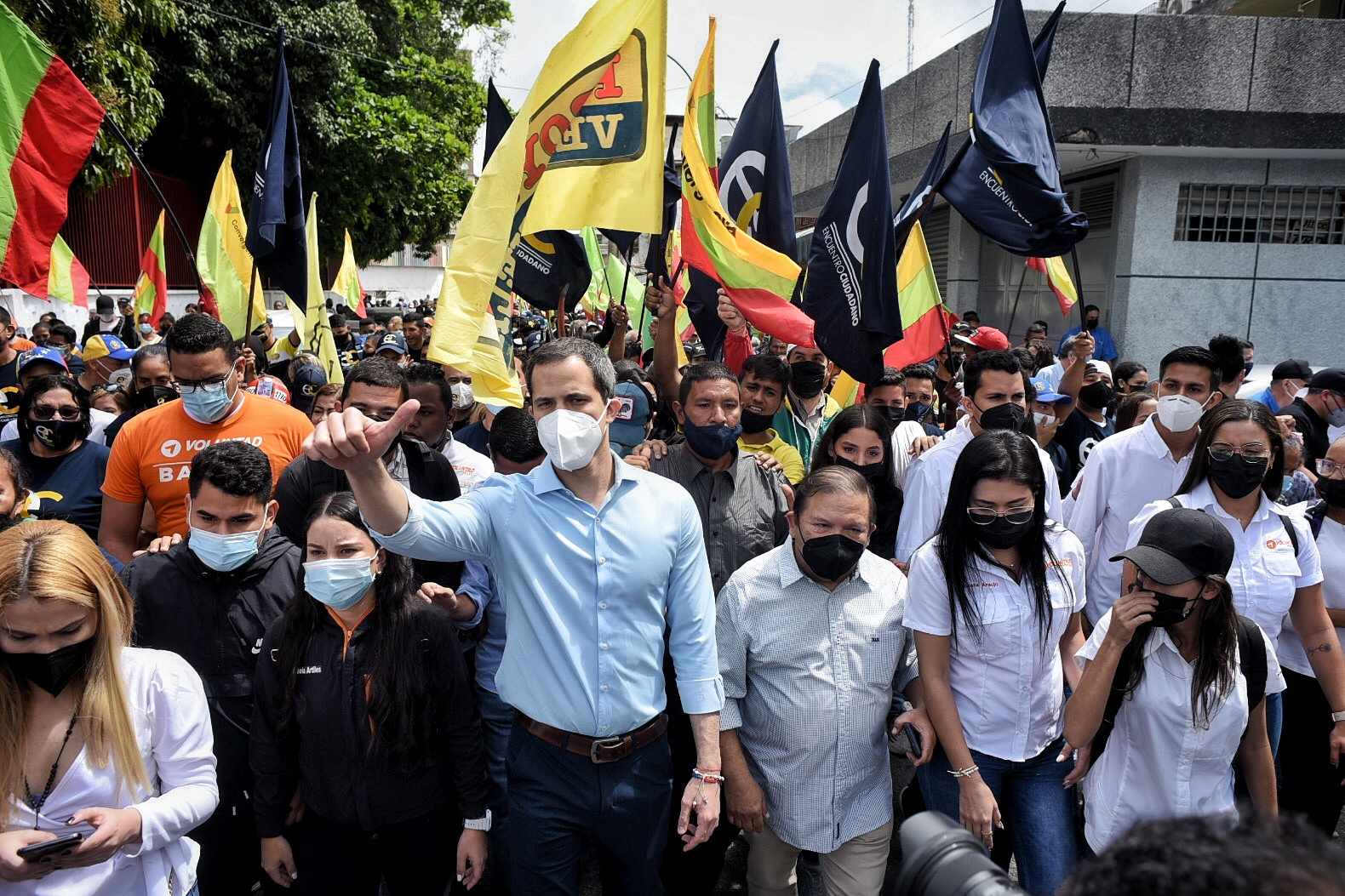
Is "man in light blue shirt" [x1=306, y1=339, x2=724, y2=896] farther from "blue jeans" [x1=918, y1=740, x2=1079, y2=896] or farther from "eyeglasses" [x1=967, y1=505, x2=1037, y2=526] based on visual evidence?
"eyeglasses" [x1=967, y1=505, x2=1037, y2=526]

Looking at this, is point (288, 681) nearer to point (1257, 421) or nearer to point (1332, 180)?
point (1257, 421)

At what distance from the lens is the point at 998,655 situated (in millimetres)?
2766

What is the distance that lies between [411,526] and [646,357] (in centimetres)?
709

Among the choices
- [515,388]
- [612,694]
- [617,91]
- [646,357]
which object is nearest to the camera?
[612,694]

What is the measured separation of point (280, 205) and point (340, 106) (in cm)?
1872

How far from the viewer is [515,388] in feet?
11.8

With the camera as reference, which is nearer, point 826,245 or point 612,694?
point 612,694

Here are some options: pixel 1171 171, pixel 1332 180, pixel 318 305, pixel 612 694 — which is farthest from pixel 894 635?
pixel 1332 180

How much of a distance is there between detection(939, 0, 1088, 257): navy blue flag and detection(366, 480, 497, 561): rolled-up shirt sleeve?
4.21 metres

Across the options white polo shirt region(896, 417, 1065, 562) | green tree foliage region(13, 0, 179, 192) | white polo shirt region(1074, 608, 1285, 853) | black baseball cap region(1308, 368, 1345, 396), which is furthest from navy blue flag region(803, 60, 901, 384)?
green tree foliage region(13, 0, 179, 192)

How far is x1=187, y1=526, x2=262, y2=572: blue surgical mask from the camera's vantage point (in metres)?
2.90

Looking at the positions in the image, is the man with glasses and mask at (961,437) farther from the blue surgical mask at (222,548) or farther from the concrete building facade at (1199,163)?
the concrete building facade at (1199,163)

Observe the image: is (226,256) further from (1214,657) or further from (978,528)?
(1214,657)

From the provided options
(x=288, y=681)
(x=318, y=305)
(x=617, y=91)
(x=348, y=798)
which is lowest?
(x=348, y=798)
